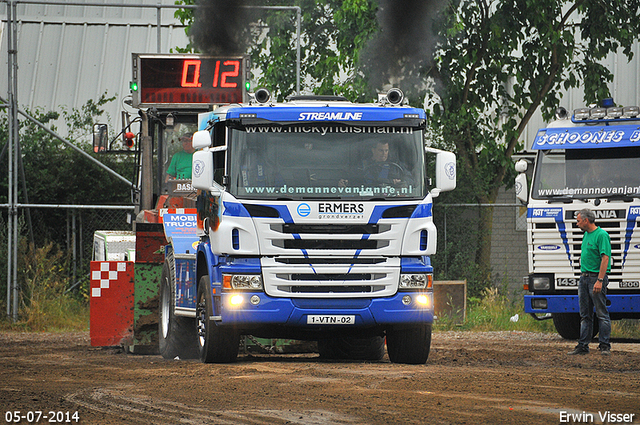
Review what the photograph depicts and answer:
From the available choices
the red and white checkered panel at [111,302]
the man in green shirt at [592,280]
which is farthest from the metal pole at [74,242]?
the man in green shirt at [592,280]

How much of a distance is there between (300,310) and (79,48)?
56.1ft

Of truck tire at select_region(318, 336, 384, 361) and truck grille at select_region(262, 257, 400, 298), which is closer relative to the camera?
truck grille at select_region(262, 257, 400, 298)

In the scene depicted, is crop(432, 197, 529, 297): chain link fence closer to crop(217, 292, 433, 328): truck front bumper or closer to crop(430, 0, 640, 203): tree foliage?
crop(430, 0, 640, 203): tree foliage

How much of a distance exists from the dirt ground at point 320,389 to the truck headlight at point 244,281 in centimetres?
86

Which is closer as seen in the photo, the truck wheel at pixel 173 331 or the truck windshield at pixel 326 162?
the truck windshield at pixel 326 162

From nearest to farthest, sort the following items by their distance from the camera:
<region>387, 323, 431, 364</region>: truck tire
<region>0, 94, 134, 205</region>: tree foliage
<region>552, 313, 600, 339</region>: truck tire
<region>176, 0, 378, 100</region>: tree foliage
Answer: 1. <region>387, 323, 431, 364</region>: truck tire
2. <region>552, 313, 600, 339</region>: truck tire
3. <region>176, 0, 378, 100</region>: tree foliage
4. <region>0, 94, 134, 205</region>: tree foliage

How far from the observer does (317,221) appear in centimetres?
1114

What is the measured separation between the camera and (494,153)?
21406 mm

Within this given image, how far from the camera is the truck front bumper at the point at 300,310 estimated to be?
1123cm

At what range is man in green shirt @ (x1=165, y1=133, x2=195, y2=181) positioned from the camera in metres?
15.1

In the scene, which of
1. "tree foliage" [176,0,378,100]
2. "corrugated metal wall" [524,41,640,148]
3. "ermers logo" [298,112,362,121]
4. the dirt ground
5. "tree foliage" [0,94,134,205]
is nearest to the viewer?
the dirt ground

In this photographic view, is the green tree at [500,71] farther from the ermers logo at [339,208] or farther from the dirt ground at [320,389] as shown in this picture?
the ermers logo at [339,208]

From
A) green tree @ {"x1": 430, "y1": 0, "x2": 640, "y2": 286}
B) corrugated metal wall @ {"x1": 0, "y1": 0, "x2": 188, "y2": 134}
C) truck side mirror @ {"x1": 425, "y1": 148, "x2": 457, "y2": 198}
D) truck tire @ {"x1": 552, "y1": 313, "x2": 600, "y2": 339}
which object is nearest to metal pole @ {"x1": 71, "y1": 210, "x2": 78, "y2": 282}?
corrugated metal wall @ {"x1": 0, "y1": 0, "x2": 188, "y2": 134}

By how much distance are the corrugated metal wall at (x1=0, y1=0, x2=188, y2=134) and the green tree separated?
744 centimetres
